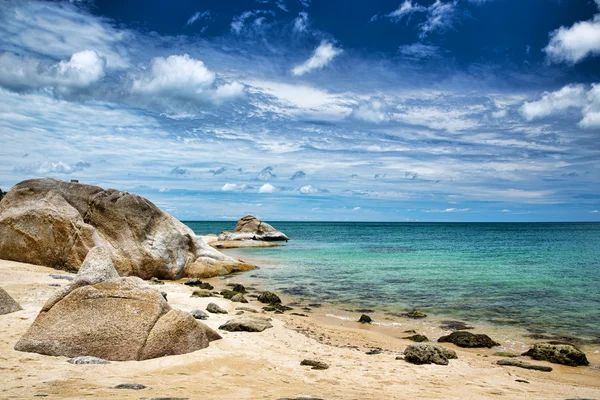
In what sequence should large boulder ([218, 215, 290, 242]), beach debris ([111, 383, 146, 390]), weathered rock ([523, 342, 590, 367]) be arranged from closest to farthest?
beach debris ([111, 383, 146, 390]) < weathered rock ([523, 342, 590, 367]) < large boulder ([218, 215, 290, 242])

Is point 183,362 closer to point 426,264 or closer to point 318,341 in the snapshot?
point 318,341

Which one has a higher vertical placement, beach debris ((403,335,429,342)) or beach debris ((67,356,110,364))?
beach debris ((67,356,110,364))

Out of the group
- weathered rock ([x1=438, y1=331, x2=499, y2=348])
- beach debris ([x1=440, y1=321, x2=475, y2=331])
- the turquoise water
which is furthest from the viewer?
the turquoise water

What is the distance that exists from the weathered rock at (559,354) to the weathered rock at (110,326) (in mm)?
9024

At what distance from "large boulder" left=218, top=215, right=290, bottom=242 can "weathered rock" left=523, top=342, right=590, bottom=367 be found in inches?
2066

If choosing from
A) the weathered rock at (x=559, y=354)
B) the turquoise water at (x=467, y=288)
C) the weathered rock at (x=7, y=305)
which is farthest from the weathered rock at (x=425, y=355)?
the weathered rock at (x=7, y=305)

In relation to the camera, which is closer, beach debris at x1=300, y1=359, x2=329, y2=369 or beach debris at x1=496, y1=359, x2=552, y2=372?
beach debris at x1=300, y1=359, x2=329, y2=369

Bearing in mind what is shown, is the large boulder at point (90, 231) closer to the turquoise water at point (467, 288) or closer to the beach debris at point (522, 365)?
the turquoise water at point (467, 288)

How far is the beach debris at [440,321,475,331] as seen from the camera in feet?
47.9

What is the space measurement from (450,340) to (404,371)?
15.2ft

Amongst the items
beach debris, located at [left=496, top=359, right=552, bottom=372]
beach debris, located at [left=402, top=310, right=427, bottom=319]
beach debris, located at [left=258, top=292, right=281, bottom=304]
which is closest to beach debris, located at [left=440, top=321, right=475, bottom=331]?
beach debris, located at [left=402, top=310, right=427, bottom=319]

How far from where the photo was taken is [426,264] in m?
34.8

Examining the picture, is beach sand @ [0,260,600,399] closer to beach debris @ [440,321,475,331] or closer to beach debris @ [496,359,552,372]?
beach debris @ [496,359,552,372]

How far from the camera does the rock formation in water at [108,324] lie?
789 cm
